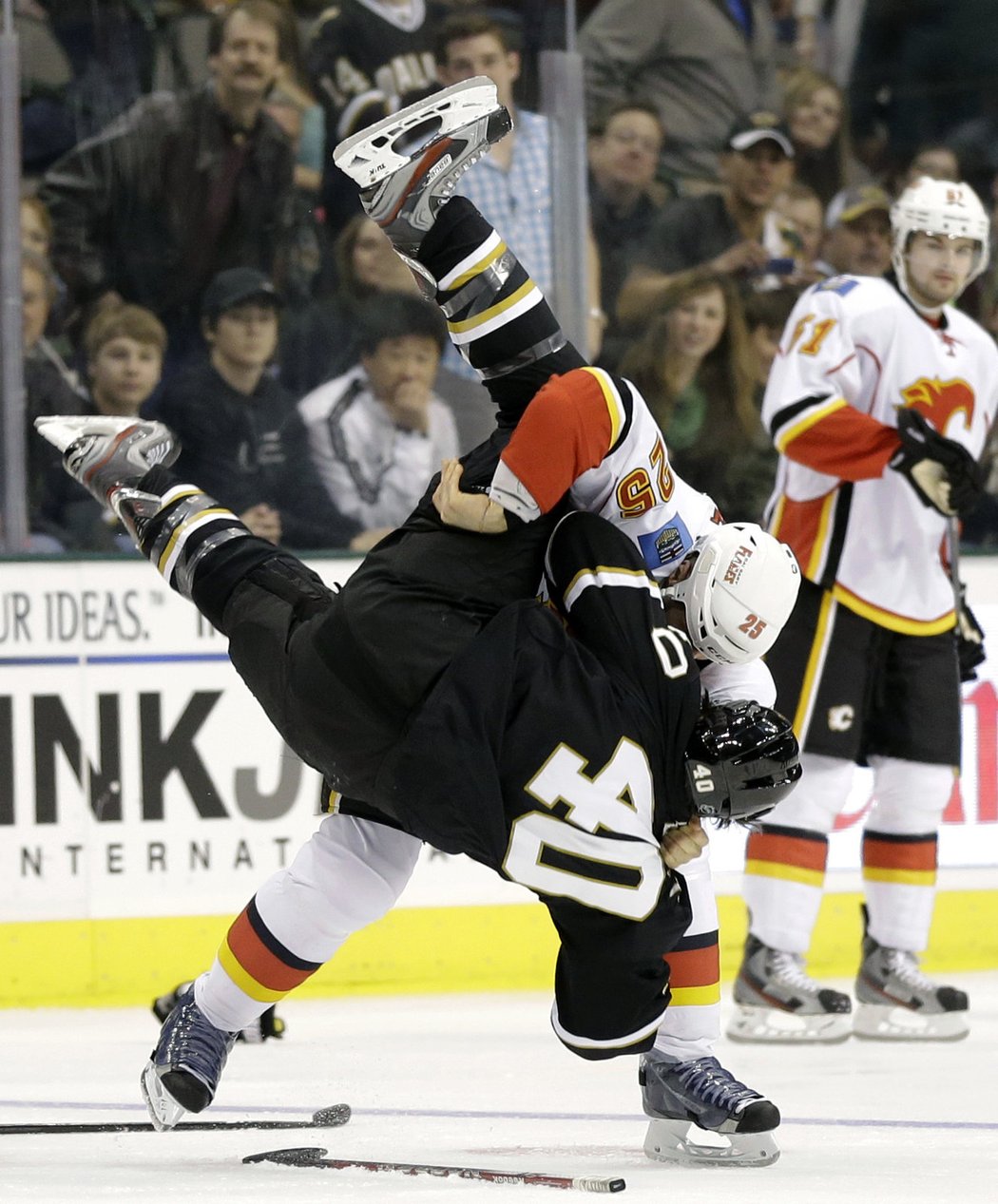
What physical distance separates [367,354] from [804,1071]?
2178 millimetres

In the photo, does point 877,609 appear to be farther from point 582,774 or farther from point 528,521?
point 582,774

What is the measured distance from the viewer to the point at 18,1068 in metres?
3.56

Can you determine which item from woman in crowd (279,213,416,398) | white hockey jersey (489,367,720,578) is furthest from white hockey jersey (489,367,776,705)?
woman in crowd (279,213,416,398)

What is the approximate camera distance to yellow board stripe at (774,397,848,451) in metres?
3.89

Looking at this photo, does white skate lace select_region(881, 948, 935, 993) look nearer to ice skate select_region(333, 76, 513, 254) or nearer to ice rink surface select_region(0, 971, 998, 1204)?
ice rink surface select_region(0, 971, 998, 1204)

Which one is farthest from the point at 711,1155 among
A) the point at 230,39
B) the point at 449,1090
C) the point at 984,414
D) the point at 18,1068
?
the point at 230,39

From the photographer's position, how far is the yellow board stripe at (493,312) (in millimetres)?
2629

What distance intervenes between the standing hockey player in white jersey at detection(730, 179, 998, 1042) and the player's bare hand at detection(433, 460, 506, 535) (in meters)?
1.47

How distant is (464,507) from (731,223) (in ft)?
10.1

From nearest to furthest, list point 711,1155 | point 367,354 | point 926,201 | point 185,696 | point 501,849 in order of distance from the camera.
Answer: point 501,849 < point 711,1155 < point 926,201 < point 185,696 < point 367,354

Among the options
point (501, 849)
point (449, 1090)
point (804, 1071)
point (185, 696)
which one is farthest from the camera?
point (185, 696)

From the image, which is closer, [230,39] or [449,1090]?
[449,1090]

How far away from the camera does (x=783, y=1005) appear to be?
3.90 m

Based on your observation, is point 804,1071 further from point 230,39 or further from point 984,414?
point 230,39
